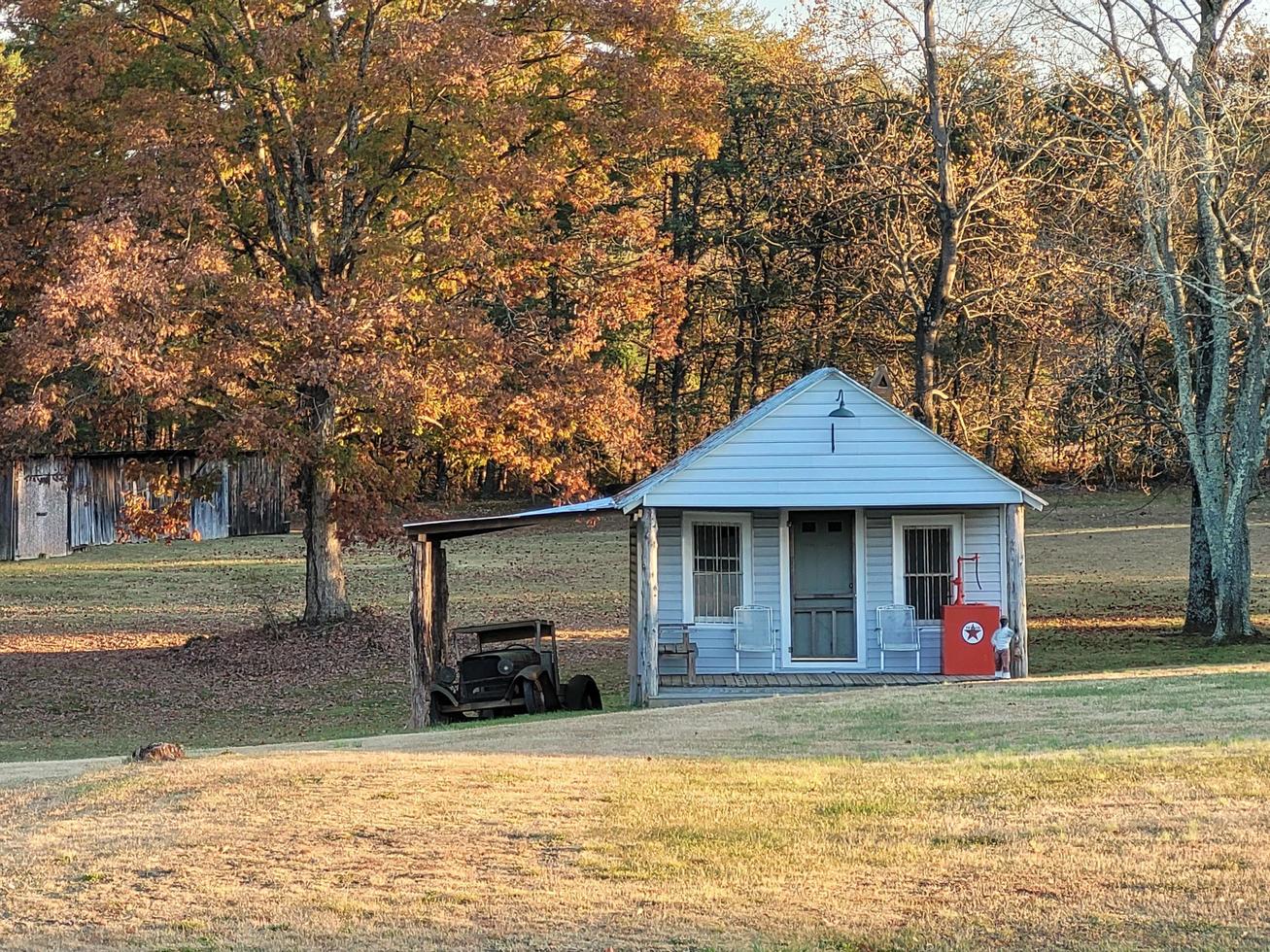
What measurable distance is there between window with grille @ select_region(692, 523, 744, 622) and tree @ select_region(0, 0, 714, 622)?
4.42 m

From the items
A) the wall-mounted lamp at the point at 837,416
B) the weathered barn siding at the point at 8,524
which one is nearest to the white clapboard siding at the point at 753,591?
the wall-mounted lamp at the point at 837,416

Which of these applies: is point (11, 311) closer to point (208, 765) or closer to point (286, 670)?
point (286, 670)

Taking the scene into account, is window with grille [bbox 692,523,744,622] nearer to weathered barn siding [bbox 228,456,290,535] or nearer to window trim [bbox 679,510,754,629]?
window trim [bbox 679,510,754,629]

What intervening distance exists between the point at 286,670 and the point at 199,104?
875cm

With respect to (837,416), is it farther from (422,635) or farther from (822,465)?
(422,635)

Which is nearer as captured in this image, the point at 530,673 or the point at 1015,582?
the point at 530,673

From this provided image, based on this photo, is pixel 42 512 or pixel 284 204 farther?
pixel 42 512

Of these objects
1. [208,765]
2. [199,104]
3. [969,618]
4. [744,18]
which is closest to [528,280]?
[199,104]

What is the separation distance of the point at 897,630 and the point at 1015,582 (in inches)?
71.4

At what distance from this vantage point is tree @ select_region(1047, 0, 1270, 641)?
23.6m

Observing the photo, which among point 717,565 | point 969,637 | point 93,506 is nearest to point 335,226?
point 717,565

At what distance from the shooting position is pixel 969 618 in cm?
2033

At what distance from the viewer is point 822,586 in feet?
71.4

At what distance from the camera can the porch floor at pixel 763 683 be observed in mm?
19469
